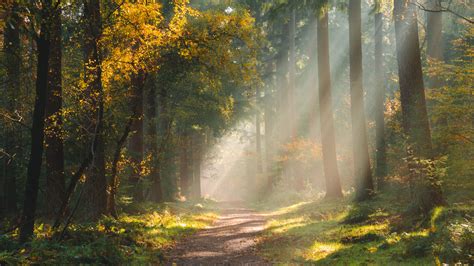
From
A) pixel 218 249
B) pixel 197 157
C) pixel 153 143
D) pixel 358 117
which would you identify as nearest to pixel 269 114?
pixel 197 157

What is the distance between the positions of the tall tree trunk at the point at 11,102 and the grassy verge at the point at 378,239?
6.73m

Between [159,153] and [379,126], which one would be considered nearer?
[159,153]

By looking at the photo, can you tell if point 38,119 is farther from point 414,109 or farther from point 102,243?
point 414,109

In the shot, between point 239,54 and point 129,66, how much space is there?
3.00m

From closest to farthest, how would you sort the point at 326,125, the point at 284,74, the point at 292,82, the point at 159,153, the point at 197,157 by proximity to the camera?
1. the point at 159,153
2. the point at 326,125
3. the point at 292,82
4. the point at 284,74
5. the point at 197,157

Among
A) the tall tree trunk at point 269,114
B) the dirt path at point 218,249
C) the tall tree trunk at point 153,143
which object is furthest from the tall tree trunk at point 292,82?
the dirt path at point 218,249

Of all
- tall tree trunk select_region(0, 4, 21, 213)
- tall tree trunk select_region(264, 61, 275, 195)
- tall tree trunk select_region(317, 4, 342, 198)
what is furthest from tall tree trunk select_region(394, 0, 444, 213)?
tall tree trunk select_region(264, 61, 275, 195)

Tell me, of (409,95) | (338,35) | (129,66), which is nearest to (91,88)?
(129,66)

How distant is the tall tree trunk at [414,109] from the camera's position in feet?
31.7

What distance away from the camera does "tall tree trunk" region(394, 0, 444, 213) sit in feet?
31.7

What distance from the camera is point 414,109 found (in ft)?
33.3

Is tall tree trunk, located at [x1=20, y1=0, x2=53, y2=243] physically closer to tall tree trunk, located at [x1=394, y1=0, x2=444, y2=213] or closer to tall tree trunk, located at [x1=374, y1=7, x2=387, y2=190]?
tall tree trunk, located at [x1=394, y1=0, x2=444, y2=213]

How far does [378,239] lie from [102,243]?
18.9 feet

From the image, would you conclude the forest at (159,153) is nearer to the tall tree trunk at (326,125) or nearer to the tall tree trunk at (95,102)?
A: the tall tree trunk at (95,102)
